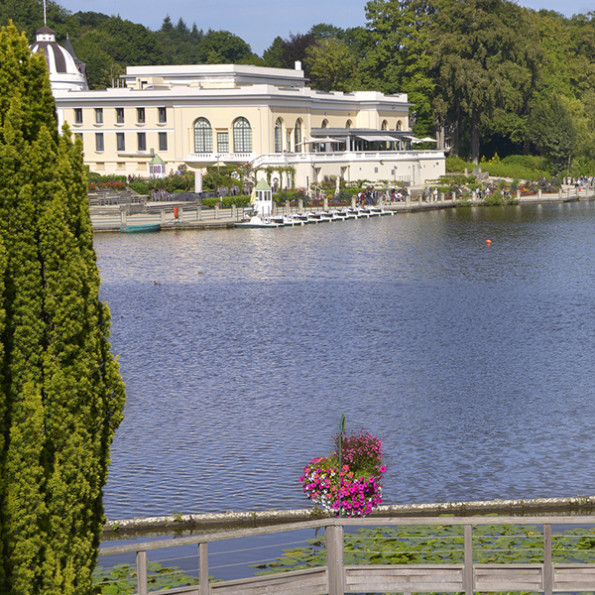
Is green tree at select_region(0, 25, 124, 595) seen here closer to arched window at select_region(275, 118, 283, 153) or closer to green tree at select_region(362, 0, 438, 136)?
arched window at select_region(275, 118, 283, 153)

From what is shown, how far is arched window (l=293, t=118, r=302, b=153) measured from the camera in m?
109

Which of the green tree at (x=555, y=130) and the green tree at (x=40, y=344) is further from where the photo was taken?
the green tree at (x=555, y=130)

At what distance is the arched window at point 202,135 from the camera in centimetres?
10412

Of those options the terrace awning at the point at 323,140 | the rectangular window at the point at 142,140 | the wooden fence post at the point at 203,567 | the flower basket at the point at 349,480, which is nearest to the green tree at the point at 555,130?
the terrace awning at the point at 323,140

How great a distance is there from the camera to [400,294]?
47.8m

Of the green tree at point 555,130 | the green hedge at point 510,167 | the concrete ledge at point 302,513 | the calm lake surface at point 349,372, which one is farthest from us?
the green tree at point 555,130

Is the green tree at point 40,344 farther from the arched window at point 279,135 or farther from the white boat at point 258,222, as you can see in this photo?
the arched window at point 279,135

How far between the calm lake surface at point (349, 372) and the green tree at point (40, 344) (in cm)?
887

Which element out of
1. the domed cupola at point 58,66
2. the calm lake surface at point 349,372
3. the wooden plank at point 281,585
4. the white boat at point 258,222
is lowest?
the calm lake surface at point 349,372

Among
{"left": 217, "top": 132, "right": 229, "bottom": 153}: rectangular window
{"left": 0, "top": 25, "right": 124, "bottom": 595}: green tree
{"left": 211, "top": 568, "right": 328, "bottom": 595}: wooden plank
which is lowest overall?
{"left": 211, "top": 568, "right": 328, "bottom": 595}: wooden plank

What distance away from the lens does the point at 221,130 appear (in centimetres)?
10394

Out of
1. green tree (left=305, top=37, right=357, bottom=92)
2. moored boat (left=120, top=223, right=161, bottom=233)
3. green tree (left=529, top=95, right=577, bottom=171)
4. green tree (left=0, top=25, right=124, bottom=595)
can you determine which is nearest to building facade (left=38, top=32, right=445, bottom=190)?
green tree (left=529, top=95, right=577, bottom=171)

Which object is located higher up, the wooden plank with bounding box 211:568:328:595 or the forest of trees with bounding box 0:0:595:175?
the forest of trees with bounding box 0:0:595:175

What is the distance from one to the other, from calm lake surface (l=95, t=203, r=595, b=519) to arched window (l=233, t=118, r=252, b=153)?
4090 centimetres
